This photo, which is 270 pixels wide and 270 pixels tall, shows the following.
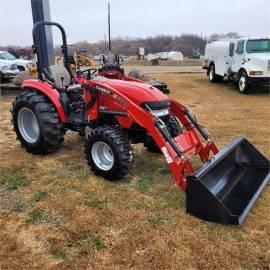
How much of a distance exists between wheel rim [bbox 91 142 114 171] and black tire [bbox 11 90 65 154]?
82 centimetres

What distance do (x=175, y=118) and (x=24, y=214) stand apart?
2.22 meters

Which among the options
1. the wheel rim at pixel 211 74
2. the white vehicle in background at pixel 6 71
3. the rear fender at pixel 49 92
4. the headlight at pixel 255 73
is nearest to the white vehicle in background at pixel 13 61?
the white vehicle in background at pixel 6 71

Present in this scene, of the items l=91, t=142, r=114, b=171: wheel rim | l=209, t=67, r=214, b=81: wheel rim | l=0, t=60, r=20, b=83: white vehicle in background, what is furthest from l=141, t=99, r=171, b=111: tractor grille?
l=0, t=60, r=20, b=83: white vehicle in background

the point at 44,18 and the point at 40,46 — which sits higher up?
the point at 44,18

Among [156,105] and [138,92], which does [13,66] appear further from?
[156,105]

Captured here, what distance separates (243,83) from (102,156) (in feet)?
29.1

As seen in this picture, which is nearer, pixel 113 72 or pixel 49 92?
pixel 49 92

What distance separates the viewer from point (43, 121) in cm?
478

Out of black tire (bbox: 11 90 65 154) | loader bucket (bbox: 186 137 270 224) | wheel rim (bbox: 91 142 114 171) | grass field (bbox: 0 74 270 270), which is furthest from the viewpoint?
black tire (bbox: 11 90 65 154)

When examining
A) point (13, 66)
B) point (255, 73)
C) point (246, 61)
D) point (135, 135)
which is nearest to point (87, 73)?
point (135, 135)

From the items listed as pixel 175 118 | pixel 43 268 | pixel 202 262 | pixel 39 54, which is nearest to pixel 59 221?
pixel 43 268

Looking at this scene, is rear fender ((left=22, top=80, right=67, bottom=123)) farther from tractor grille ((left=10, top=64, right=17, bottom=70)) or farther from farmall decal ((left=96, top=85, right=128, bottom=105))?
tractor grille ((left=10, top=64, right=17, bottom=70))

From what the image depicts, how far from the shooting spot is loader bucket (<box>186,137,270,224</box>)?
3197 millimetres

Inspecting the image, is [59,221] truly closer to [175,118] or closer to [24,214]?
[24,214]
